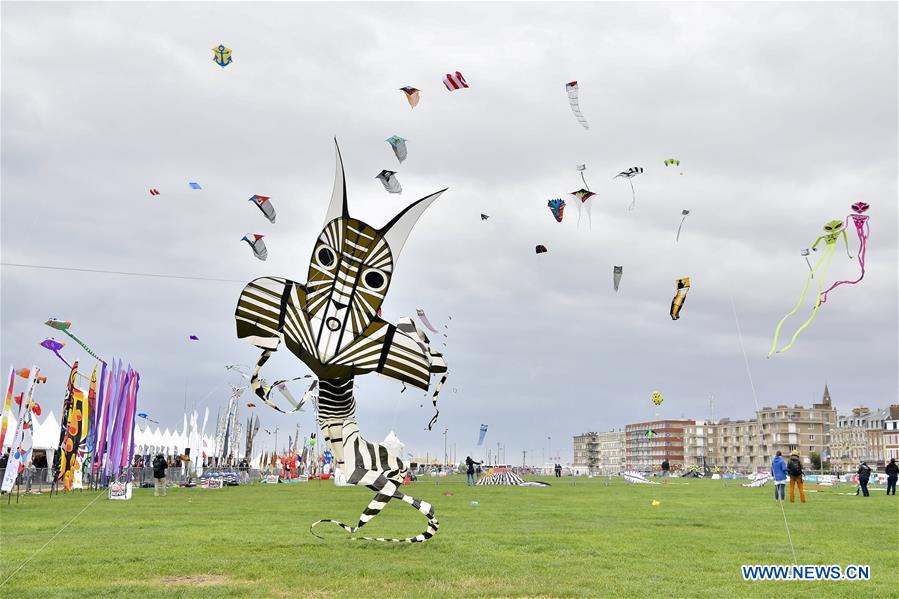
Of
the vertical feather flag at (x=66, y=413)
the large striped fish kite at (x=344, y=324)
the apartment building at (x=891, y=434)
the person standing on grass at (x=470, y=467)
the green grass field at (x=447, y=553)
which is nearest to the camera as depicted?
the large striped fish kite at (x=344, y=324)

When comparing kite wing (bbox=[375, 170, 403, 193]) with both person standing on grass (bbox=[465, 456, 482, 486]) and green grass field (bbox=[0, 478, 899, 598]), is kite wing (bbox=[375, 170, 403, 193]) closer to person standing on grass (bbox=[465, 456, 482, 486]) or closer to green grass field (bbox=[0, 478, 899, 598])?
green grass field (bbox=[0, 478, 899, 598])

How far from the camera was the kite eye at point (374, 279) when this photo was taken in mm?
12047

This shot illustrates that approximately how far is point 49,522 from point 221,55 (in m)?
13.6

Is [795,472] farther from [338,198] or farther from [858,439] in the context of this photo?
[858,439]

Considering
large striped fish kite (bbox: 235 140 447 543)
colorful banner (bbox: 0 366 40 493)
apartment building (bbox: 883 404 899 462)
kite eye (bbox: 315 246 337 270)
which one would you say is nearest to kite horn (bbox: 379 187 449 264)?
large striped fish kite (bbox: 235 140 447 543)

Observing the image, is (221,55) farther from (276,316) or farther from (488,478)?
(488,478)

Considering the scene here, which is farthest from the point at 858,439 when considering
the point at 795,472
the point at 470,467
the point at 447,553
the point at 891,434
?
the point at 447,553

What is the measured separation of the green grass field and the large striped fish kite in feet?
7.42

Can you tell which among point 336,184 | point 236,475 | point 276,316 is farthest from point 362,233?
point 236,475

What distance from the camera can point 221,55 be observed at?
16.3 meters

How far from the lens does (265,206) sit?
14.4 meters

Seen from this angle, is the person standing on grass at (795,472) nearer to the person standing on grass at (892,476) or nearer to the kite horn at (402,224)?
the person standing on grass at (892,476)

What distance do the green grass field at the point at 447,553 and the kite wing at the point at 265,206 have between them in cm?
605

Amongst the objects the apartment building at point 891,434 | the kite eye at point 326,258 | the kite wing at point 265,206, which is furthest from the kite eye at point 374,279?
the apartment building at point 891,434
